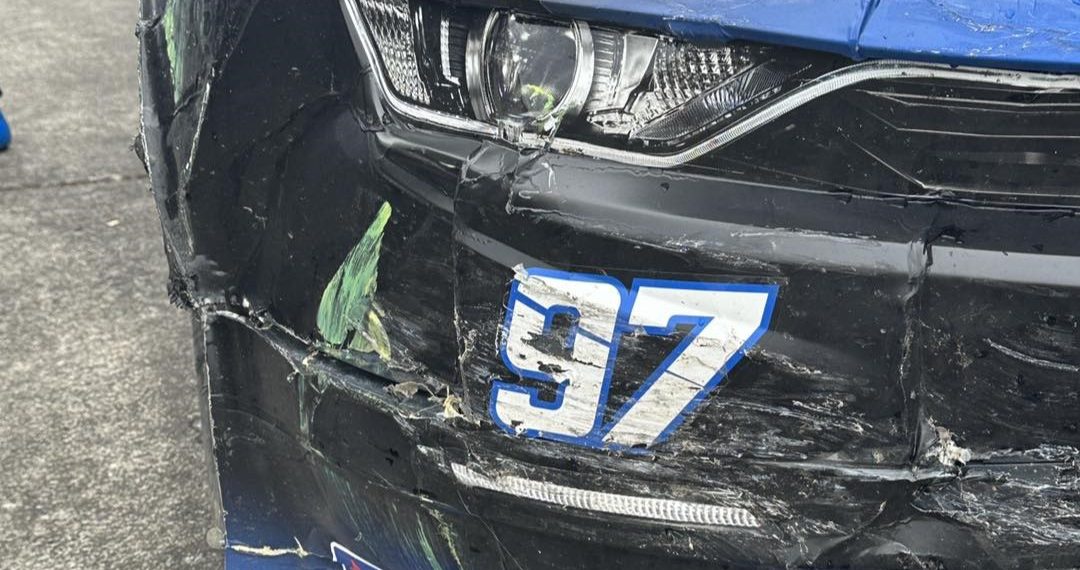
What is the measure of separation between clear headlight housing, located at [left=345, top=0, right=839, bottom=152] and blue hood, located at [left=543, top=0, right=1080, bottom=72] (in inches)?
1.4

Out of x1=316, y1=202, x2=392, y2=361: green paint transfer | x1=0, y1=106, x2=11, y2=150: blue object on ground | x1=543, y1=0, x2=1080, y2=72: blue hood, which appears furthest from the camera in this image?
x1=0, y1=106, x2=11, y2=150: blue object on ground

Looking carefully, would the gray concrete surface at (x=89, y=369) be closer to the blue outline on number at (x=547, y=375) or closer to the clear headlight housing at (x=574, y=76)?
the blue outline on number at (x=547, y=375)

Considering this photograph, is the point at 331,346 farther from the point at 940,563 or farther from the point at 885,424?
the point at 940,563

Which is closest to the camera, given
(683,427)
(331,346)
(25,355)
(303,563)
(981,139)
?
(981,139)

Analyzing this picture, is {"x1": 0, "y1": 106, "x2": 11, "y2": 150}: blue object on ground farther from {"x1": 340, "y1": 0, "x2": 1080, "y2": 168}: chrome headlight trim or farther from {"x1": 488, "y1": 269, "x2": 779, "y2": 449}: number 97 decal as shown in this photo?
{"x1": 488, "y1": 269, "x2": 779, "y2": 449}: number 97 decal

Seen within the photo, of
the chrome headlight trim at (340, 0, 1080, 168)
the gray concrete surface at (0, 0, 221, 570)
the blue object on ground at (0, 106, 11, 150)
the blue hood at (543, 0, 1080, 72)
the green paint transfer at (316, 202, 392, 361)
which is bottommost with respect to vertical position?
the gray concrete surface at (0, 0, 221, 570)

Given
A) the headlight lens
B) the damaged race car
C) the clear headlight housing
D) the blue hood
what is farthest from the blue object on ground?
the blue hood

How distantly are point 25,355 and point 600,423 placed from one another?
7.92 feet

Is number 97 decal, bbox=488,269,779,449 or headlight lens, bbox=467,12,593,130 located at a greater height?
headlight lens, bbox=467,12,593,130

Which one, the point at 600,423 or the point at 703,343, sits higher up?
the point at 703,343

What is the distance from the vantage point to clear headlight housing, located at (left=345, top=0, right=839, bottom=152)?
121cm

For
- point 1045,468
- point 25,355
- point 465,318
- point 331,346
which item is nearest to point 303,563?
point 331,346

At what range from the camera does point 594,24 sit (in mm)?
1223

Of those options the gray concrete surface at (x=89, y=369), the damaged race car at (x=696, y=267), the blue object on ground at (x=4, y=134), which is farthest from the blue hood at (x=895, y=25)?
the blue object on ground at (x=4, y=134)
